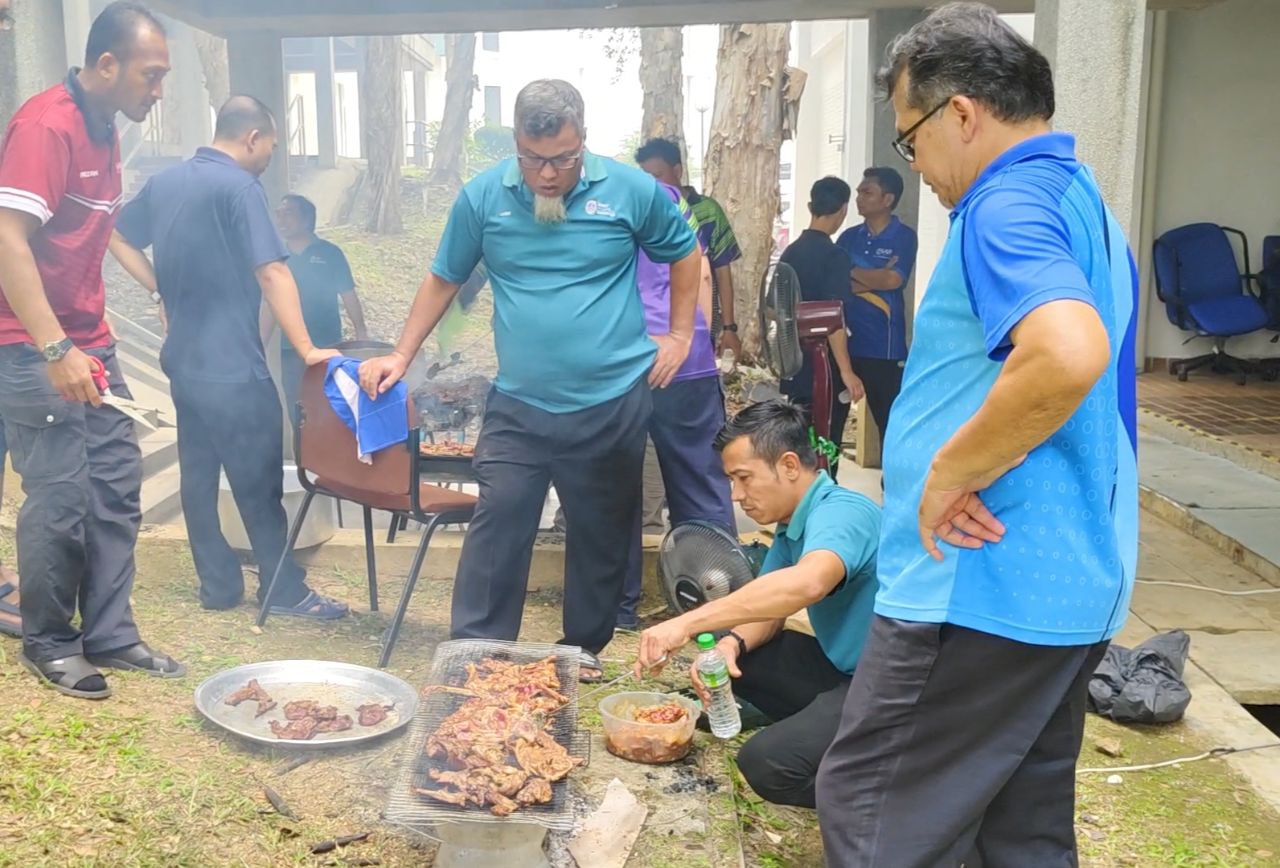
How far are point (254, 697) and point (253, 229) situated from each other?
2.09 meters

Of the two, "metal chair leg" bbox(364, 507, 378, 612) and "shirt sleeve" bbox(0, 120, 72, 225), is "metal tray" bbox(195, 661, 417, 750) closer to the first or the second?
"metal chair leg" bbox(364, 507, 378, 612)

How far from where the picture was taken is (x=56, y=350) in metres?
3.94

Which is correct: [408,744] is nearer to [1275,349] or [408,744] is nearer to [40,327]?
[40,327]

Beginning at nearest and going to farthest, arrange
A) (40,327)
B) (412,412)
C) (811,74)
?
(40,327) < (412,412) < (811,74)

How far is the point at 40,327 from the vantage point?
3928 millimetres

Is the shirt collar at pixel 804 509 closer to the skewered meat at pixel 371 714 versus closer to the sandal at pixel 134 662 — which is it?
the skewered meat at pixel 371 714

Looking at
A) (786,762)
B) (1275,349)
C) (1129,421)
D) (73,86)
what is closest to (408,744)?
(786,762)

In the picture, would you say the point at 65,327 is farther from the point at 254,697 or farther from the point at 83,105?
the point at 254,697

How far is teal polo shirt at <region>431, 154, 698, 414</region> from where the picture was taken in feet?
14.4

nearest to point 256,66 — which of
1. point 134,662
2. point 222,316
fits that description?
point 222,316

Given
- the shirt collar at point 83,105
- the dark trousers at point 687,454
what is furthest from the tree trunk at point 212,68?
the shirt collar at point 83,105

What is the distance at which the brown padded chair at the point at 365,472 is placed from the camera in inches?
195

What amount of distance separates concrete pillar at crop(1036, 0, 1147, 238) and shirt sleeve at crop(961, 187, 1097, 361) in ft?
9.43

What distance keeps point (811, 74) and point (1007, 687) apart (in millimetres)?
29518
